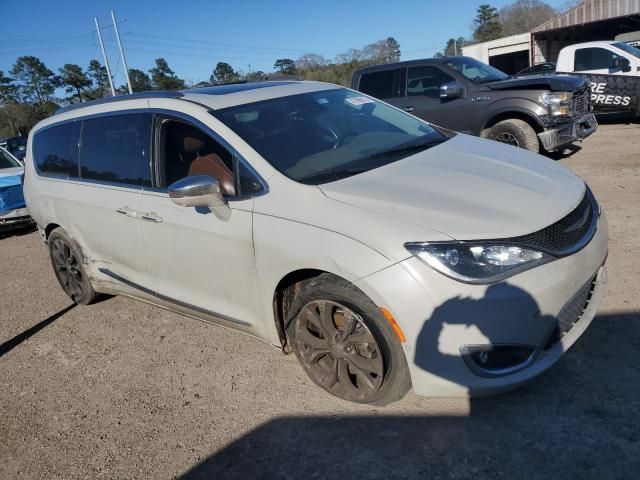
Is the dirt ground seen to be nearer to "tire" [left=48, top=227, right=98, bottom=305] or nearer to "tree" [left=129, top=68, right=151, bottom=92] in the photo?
"tire" [left=48, top=227, right=98, bottom=305]

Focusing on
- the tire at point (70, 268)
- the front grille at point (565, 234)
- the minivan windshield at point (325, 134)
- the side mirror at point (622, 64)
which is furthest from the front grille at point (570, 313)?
the side mirror at point (622, 64)

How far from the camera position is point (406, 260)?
7.70 ft

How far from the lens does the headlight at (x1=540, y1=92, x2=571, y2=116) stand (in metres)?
7.38

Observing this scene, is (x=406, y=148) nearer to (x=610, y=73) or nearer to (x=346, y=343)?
(x=346, y=343)

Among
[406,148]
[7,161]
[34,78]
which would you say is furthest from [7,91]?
[406,148]

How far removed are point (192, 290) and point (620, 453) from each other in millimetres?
2551

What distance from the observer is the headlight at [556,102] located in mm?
7383

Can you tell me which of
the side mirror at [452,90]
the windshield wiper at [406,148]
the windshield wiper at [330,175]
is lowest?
the windshield wiper at [330,175]

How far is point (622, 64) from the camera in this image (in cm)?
1041

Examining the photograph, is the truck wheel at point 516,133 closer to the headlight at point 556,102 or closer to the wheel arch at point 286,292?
the headlight at point 556,102

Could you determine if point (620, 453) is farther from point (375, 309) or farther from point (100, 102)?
point (100, 102)

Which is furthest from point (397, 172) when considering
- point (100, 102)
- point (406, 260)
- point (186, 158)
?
point (100, 102)

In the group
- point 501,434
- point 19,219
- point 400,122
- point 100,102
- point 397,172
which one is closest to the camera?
point 501,434

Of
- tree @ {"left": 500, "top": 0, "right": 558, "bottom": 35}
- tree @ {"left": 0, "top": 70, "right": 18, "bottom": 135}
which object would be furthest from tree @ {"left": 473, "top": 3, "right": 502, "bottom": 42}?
tree @ {"left": 0, "top": 70, "right": 18, "bottom": 135}
